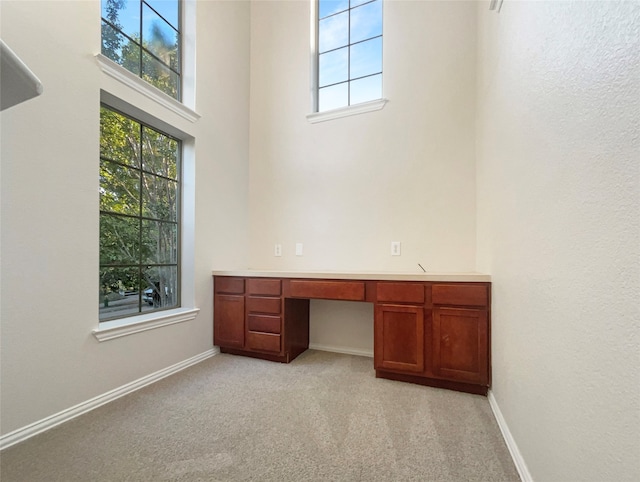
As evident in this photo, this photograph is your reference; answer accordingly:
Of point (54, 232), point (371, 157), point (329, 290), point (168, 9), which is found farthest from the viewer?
point (371, 157)

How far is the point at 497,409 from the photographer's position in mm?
1647

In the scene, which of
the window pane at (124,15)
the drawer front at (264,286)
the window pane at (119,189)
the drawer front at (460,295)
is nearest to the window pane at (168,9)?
the window pane at (124,15)

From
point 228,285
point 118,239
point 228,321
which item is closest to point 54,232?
point 118,239

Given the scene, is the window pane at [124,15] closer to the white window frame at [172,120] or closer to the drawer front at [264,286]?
the white window frame at [172,120]

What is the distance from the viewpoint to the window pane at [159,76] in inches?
89.0

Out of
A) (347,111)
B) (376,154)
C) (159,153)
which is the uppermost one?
(347,111)

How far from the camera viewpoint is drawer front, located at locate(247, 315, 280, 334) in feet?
8.18

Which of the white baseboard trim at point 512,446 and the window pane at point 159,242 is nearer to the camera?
the white baseboard trim at point 512,446

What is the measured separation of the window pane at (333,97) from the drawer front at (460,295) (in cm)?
211

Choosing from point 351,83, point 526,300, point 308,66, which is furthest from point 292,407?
point 308,66

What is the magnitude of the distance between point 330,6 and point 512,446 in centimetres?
397

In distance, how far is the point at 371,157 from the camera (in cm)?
278

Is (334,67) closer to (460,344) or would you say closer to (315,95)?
(315,95)

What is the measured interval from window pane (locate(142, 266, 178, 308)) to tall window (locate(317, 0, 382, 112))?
7.44ft
